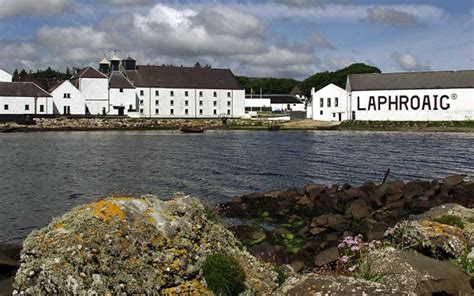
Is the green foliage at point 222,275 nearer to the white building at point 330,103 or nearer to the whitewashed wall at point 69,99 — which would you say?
the white building at point 330,103

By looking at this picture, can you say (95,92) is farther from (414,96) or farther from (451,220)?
(451,220)

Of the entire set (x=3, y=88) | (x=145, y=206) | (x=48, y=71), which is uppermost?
(x=48, y=71)

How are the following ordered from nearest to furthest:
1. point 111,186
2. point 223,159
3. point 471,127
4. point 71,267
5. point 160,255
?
1. point 71,267
2. point 160,255
3. point 111,186
4. point 223,159
5. point 471,127

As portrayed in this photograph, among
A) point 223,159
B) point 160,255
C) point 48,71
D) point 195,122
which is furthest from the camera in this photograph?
point 48,71

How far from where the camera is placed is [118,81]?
105m

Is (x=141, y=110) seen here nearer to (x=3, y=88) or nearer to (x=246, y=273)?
(x=3, y=88)

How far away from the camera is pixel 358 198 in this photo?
783 inches

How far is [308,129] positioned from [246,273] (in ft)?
279

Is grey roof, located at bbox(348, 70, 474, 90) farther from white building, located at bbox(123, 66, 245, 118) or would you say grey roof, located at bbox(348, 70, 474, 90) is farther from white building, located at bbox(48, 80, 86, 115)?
white building, located at bbox(48, 80, 86, 115)

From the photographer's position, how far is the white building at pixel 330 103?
99.8 meters

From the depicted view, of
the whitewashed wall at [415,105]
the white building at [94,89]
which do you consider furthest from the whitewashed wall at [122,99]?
the whitewashed wall at [415,105]

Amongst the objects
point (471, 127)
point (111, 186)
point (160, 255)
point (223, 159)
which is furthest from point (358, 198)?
point (471, 127)

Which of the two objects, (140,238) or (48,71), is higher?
(48,71)

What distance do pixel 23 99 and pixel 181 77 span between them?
35168 mm
